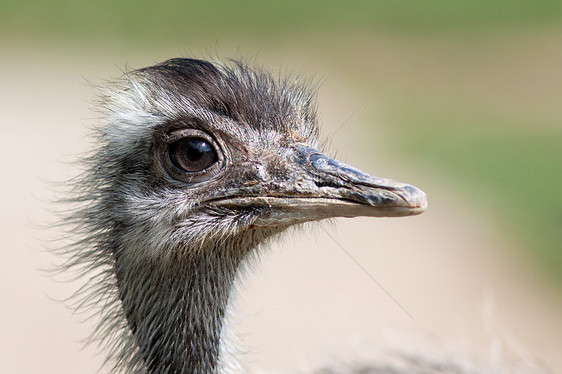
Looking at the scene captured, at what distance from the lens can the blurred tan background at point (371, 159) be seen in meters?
4.56

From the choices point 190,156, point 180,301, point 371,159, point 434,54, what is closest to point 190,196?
point 190,156

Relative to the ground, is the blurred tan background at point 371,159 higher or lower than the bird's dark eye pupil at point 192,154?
higher

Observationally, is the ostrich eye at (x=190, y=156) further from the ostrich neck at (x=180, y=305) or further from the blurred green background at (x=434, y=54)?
the blurred green background at (x=434, y=54)

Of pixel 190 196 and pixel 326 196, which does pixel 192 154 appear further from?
pixel 326 196

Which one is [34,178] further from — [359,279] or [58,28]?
[58,28]

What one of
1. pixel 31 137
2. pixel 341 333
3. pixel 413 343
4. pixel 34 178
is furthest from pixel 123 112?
pixel 31 137

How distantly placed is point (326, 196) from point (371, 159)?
494 centimetres

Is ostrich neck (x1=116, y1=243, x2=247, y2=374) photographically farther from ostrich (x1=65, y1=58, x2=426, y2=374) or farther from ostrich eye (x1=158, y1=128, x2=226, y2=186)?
ostrich eye (x1=158, y1=128, x2=226, y2=186)

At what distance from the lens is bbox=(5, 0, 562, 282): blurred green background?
6.24 m

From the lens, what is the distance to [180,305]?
2.07m

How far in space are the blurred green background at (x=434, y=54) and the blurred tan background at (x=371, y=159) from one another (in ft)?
0.06

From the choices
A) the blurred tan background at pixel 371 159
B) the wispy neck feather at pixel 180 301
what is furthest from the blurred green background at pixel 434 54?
the wispy neck feather at pixel 180 301

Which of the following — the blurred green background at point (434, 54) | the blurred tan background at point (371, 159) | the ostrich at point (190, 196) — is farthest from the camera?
the blurred green background at point (434, 54)

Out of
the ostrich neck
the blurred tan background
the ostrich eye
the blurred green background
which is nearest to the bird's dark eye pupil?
the ostrich eye
